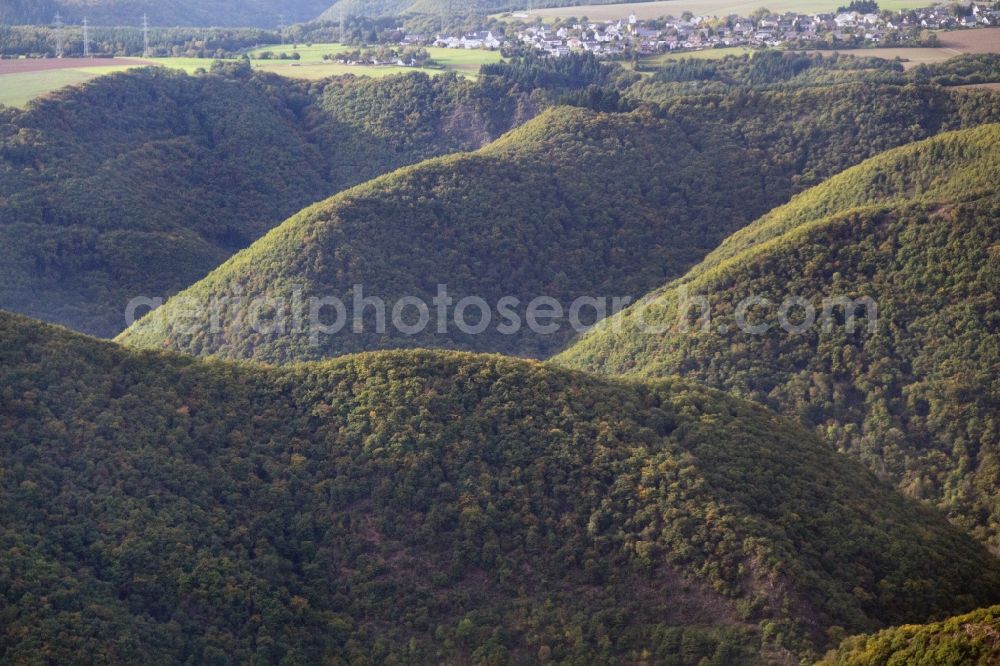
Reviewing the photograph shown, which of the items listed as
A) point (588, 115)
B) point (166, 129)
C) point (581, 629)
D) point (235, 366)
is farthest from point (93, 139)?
point (581, 629)

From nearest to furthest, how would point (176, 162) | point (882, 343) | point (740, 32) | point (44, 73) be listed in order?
1. point (882, 343)
2. point (176, 162)
3. point (44, 73)
4. point (740, 32)

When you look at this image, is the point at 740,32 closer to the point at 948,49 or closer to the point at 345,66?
the point at 948,49

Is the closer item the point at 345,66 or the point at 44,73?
the point at 44,73

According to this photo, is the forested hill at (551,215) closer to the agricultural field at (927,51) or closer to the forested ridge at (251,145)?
the forested ridge at (251,145)

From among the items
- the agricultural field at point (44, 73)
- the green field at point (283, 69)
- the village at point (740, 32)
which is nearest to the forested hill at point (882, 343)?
the agricultural field at point (44, 73)

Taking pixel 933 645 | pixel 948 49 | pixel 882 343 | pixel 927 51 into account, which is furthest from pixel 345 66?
pixel 933 645

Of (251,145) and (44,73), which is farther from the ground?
(44,73)

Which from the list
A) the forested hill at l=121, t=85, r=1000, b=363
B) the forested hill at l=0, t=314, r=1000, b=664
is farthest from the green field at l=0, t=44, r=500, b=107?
the forested hill at l=0, t=314, r=1000, b=664

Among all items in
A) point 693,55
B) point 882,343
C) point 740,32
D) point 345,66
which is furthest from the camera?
point 740,32
